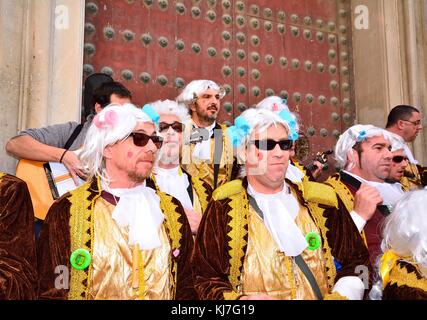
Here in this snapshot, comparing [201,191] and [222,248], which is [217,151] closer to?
[201,191]

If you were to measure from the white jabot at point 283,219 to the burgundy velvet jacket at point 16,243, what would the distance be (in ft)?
3.50

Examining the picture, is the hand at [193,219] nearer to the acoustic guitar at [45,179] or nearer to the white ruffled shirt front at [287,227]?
the white ruffled shirt front at [287,227]

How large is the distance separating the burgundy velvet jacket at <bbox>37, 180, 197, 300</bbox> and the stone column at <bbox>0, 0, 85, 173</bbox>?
5.32 feet

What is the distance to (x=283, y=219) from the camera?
2916 mm

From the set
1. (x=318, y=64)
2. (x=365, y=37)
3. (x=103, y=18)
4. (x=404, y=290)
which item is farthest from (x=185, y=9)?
(x=404, y=290)

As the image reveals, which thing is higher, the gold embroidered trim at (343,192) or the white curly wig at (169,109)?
the white curly wig at (169,109)

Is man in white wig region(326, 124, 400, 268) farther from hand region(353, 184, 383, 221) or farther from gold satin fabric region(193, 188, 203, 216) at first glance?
gold satin fabric region(193, 188, 203, 216)

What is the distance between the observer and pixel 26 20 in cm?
439

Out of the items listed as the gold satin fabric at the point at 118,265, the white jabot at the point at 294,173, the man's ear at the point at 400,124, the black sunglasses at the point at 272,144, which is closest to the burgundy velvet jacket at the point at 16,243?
the gold satin fabric at the point at 118,265

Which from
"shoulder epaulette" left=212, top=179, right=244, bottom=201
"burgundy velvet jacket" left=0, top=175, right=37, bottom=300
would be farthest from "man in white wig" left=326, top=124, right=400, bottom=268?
"burgundy velvet jacket" left=0, top=175, right=37, bottom=300

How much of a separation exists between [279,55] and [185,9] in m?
1.06

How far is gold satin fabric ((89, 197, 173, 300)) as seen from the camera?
8.77ft

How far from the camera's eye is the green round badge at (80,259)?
264 centimetres
